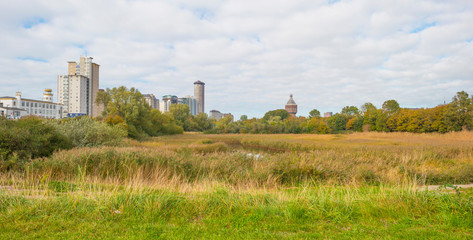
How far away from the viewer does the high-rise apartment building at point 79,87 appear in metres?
132

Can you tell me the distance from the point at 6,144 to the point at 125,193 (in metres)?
10.3

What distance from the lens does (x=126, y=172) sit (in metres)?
11.6

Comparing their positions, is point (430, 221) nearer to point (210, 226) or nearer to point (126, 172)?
point (210, 226)

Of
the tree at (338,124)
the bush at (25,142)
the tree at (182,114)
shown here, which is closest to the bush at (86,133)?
the bush at (25,142)

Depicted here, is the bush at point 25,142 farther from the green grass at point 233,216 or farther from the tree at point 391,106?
the tree at point 391,106

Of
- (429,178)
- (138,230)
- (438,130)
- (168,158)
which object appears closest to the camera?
(138,230)

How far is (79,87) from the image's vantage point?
5162 inches

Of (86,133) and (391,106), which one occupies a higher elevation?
(391,106)

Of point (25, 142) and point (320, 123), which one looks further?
point (320, 123)

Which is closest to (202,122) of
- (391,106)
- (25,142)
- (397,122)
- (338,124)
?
(338,124)

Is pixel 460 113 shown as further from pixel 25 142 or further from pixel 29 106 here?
pixel 29 106

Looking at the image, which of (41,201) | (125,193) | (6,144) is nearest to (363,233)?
(125,193)

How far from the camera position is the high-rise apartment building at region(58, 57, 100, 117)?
432 feet

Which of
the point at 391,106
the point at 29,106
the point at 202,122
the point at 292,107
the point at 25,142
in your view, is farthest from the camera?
the point at 292,107
